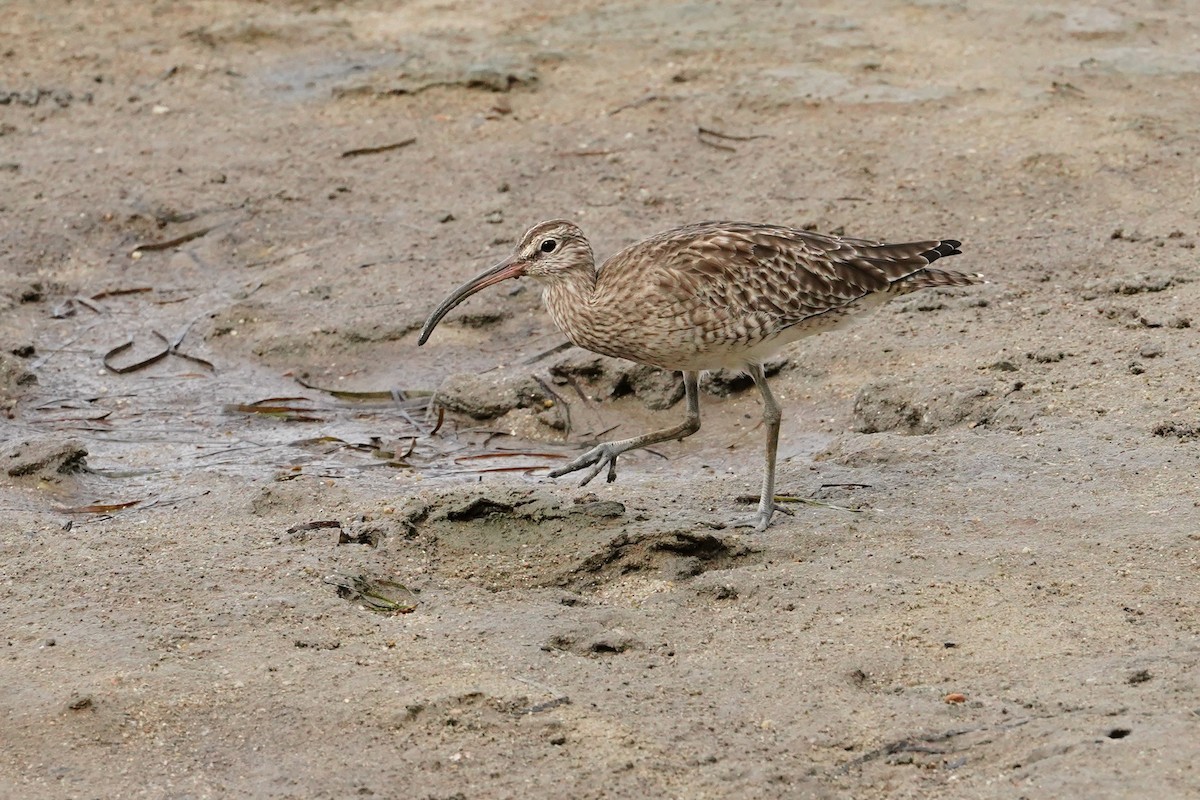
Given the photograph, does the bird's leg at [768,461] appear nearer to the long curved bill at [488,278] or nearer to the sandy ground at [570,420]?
the sandy ground at [570,420]

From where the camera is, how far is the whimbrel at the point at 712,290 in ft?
25.2

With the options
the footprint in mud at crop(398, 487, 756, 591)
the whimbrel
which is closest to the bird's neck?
the whimbrel

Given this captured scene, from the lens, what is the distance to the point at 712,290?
7.75 metres

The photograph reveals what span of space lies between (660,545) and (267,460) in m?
2.76

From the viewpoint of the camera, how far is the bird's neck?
7969 millimetres

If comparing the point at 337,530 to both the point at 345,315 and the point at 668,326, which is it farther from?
the point at 345,315

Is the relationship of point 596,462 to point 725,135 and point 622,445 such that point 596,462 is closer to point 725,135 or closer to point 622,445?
point 622,445

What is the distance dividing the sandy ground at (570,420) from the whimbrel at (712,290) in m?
0.61

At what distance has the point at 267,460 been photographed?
29.1 feet

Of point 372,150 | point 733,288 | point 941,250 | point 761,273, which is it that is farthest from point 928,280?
point 372,150

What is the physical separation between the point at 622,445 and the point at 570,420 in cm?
139

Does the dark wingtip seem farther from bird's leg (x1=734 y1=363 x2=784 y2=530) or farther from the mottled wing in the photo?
bird's leg (x1=734 y1=363 x2=784 y2=530)

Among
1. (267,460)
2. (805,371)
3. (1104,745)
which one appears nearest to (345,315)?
(267,460)

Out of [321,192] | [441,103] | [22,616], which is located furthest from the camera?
[441,103]
